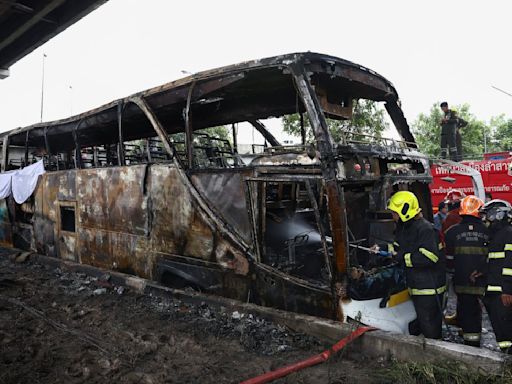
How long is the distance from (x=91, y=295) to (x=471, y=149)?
95.7 ft

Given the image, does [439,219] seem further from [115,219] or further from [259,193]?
[115,219]

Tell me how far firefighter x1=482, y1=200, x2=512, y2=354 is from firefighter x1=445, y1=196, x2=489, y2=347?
0.51 feet

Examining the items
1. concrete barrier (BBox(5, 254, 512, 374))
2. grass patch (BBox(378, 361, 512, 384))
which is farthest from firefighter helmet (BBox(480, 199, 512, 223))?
grass patch (BBox(378, 361, 512, 384))

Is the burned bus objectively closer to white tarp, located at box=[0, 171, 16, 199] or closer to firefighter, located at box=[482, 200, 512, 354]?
firefighter, located at box=[482, 200, 512, 354]

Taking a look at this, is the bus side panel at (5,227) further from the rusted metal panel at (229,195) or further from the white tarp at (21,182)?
the rusted metal panel at (229,195)

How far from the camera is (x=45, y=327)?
14.8 feet

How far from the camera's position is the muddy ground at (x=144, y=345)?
319cm

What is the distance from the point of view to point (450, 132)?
379 inches

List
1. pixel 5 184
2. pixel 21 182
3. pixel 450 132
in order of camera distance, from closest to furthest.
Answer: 1. pixel 21 182
2. pixel 5 184
3. pixel 450 132

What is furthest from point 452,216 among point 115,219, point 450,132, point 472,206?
point 115,219

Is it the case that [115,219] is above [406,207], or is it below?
below

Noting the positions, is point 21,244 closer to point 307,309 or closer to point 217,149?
point 217,149

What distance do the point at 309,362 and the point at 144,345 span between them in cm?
173

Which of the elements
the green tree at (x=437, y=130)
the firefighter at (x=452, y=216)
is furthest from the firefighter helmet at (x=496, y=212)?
the green tree at (x=437, y=130)
